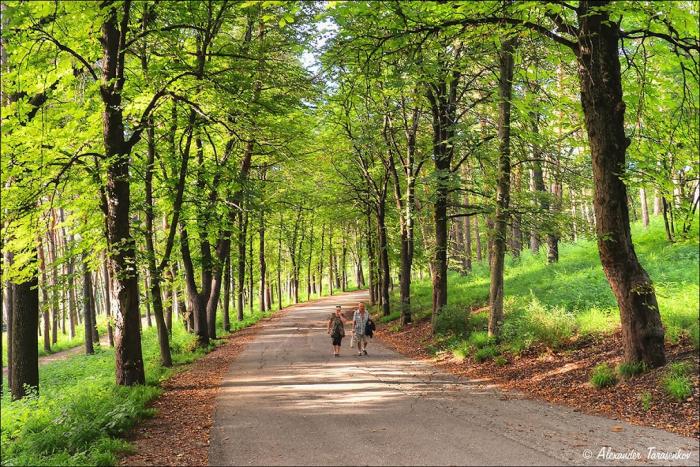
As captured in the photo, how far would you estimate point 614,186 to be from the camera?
8.16 meters

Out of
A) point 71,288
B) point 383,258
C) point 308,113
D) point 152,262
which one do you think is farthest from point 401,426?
point 383,258

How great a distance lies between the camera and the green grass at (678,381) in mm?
6941

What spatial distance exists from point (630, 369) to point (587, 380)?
3.10 ft

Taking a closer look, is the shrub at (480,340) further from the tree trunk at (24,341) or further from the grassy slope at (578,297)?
the tree trunk at (24,341)

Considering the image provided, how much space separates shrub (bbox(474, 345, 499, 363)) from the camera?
12.2m

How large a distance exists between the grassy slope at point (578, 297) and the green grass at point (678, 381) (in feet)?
2.57

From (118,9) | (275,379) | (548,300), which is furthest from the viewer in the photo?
(548,300)

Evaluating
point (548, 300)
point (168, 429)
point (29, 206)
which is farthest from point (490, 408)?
point (29, 206)

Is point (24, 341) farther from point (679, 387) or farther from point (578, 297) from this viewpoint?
point (578, 297)

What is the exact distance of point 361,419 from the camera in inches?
304

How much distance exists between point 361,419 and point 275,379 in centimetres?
461

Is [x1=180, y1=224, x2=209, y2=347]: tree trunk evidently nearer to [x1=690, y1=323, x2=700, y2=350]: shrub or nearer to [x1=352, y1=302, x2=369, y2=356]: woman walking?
[x1=352, y1=302, x2=369, y2=356]: woman walking

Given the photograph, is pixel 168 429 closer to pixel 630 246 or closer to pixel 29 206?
pixel 29 206

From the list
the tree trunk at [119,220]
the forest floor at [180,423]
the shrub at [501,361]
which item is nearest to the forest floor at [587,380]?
the shrub at [501,361]
